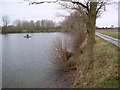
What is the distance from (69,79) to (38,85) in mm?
1870

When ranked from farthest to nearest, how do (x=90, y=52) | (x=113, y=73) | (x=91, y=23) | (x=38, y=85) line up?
(x=38, y=85) → (x=90, y=52) → (x=91, y=23) → (x=113, y=73)

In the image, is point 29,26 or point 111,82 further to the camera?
point 29,26

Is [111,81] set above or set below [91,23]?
below

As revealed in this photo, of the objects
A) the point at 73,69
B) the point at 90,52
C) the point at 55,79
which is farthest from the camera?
the point at 73,69

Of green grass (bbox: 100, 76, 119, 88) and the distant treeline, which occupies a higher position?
the distant treeline

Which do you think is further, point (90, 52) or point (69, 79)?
point (69, 79)

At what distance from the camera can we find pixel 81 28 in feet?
50.4

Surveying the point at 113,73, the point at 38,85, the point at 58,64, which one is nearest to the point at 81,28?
the point at 58,64

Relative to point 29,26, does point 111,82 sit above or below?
below

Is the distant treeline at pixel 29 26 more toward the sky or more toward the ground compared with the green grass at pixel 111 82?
more toward the sky

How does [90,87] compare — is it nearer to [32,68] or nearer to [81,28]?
[32,68]

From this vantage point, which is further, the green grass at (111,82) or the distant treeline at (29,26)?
the distant treeline at (29,26)

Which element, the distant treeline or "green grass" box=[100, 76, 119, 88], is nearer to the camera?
"green grass" box=[100, 76, 119, 88]

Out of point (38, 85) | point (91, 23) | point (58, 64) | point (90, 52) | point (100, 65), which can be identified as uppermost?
point (91, 23)
